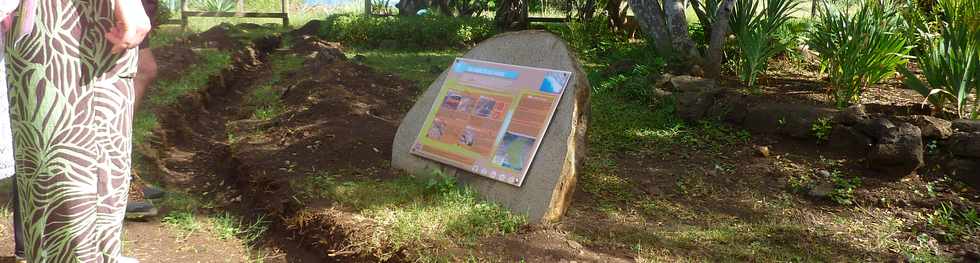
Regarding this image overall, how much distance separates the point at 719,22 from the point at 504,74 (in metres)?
3.51

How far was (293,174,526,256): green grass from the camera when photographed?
11.6 feet

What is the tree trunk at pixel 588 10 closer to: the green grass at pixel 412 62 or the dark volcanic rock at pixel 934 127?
the green grass at pixel 412 62

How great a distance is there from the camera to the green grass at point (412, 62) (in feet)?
28.3

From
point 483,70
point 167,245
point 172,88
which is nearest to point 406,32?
point 172,88

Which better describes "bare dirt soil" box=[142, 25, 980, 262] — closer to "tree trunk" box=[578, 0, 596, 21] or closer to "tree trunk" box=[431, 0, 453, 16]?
"tree trunk" box=[578, 0, 596, 21]

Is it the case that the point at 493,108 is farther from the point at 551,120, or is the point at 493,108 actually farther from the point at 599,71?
the point at 599,71

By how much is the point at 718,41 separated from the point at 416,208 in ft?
14.1

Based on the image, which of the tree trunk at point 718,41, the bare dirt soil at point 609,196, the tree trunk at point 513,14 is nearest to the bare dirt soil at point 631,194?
the bare dirt soil at point 609,196

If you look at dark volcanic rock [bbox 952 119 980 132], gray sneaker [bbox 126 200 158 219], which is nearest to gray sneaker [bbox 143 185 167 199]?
gray sneaker [bbox 126 200 158 219]

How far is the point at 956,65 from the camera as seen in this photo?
480 centimetres

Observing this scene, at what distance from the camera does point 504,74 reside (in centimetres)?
434

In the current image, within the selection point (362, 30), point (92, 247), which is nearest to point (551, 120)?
point (92, 247)

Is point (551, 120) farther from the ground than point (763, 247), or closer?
farther from the ground

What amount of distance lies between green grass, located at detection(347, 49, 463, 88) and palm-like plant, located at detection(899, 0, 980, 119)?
4.40 metres
